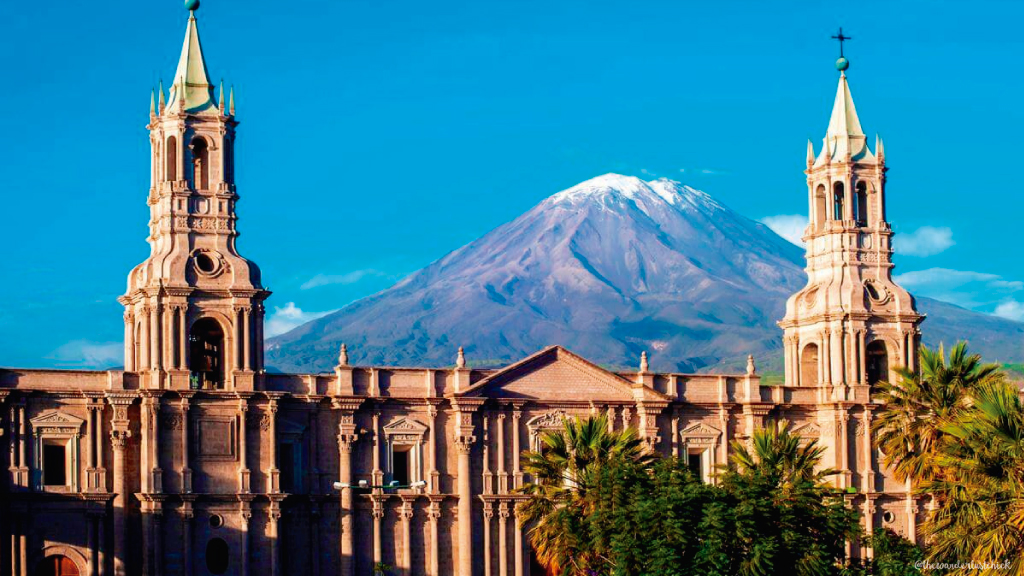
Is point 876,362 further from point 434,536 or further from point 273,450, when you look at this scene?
point 273,450

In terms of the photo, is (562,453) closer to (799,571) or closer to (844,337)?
(799,571)

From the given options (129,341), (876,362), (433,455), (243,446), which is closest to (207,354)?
(129,341)

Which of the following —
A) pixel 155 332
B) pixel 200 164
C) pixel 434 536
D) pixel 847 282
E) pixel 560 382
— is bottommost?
pixel 434 536

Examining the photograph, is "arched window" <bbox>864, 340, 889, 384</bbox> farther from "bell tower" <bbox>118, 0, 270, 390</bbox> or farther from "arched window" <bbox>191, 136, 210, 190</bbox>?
"arched window" <bbox>191, 136, 210, 190</bbox>

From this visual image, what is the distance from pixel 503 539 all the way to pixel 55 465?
19787mm

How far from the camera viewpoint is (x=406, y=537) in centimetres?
8662

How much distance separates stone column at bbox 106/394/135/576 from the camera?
81000 mm

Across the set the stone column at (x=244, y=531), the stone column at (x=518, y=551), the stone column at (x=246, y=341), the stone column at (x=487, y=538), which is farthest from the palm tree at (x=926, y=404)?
the stone column at (x=246, y=341)

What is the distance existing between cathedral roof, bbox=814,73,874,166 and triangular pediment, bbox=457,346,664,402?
15.3 metres

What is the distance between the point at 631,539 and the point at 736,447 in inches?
657

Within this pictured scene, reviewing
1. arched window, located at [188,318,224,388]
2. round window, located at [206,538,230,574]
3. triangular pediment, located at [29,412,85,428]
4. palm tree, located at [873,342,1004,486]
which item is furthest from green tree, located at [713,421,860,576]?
triangular pediment, located at [29,412,85,428]

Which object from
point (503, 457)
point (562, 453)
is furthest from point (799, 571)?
point (503, 457)

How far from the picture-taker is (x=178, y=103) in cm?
8500

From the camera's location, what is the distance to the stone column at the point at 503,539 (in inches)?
3474
